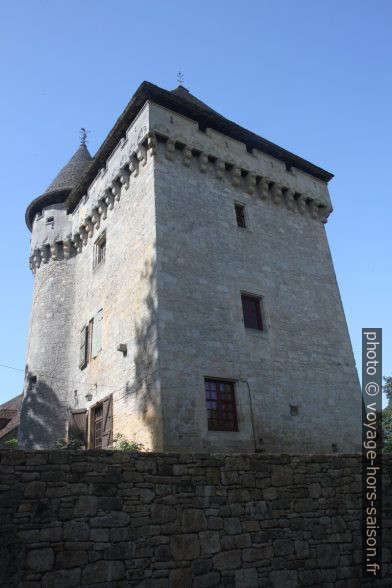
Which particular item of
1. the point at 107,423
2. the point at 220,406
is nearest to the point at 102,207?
the point at 107,423

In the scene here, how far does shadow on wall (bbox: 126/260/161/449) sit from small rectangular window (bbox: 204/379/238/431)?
4.11 feet

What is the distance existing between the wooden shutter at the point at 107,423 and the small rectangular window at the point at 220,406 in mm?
2667

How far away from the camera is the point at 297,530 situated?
6781mm

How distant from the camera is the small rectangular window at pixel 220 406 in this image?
32.3 ft

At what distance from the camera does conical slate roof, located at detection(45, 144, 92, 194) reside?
18128mm

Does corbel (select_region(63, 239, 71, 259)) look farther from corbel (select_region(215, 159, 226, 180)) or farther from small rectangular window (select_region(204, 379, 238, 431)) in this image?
small rectangular window (select_region(204, 379, 238, 431))

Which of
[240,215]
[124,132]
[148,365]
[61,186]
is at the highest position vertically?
[61,186]

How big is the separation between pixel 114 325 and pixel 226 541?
23.1ft

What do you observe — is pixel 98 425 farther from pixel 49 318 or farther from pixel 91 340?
pixel 49 318

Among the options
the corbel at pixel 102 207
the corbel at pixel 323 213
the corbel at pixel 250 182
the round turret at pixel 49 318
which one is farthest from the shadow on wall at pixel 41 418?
the corbel at pixel 323 213

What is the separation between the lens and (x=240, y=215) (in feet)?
44.5

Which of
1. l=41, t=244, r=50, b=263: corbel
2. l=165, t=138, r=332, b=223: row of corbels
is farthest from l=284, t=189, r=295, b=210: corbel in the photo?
l=41, t=244, r=50, b=263: corbel

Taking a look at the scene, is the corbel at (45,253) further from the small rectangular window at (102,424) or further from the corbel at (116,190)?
the small rectangular window at (102,424)

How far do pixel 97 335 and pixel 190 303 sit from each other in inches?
153
